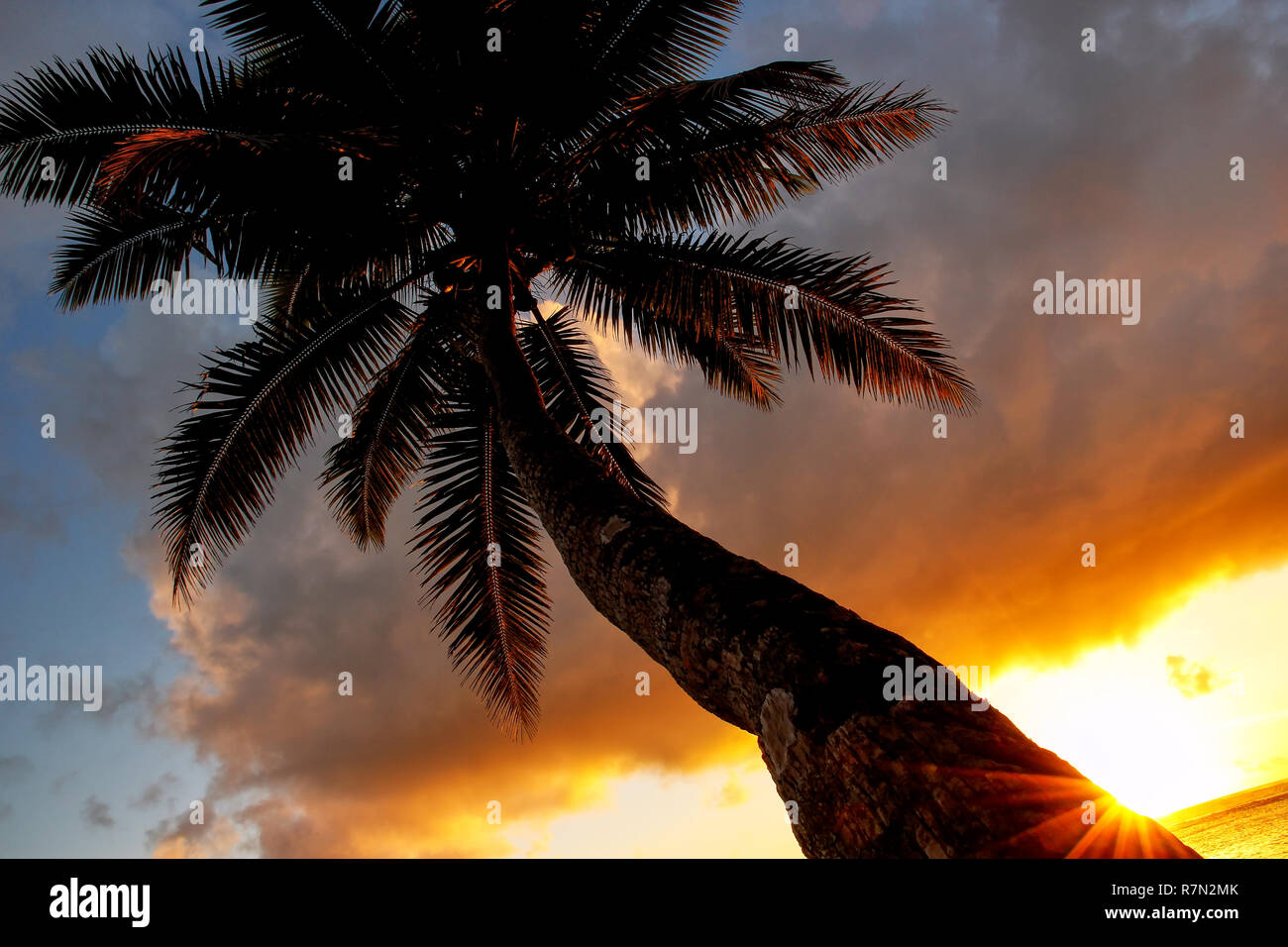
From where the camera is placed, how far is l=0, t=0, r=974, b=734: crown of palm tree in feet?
16.0

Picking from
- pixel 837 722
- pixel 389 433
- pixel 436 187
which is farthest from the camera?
pixel 389 433

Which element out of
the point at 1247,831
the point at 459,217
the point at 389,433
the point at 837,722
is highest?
the point at 459,217

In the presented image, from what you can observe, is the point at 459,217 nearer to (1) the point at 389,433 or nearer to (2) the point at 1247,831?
(1) the point at 389,433

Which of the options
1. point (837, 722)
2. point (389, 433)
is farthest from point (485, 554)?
point (837, 722)

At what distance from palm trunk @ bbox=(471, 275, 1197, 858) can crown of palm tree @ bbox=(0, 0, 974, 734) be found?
3.41m

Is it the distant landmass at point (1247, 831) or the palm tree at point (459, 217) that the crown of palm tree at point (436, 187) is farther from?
the distant landmass at point (1247, 831)

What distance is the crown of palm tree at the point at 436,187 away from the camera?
4.89 meters

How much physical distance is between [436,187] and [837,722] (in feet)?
16.4

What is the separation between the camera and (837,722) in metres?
1.80

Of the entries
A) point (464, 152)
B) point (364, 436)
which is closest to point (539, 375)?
point (364, 436)

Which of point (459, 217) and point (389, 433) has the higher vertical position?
point (459, 217)

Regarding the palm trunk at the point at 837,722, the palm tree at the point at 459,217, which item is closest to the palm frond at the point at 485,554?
the palm tree at the point at 459,217

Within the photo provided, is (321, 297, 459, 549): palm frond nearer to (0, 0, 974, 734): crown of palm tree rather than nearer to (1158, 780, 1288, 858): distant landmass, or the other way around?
(0, 0, 974, 734): crown of palm tree

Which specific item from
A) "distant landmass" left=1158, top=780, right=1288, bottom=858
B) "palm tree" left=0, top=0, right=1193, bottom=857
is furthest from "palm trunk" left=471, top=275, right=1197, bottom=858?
"distant landmass" left=1158, top=780, right=1288, bottom=858
